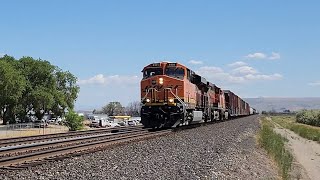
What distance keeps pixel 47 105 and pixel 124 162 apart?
62.1 metres

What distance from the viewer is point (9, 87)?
61.5m

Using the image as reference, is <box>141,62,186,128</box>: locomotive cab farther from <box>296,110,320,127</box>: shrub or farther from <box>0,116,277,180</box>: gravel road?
<box>296,110,320,127</box>: shrub

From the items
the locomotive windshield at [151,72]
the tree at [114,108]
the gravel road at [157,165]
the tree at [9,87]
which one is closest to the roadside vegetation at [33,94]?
the tree at [9,87]

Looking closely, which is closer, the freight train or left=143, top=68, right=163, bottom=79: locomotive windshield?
the freight train

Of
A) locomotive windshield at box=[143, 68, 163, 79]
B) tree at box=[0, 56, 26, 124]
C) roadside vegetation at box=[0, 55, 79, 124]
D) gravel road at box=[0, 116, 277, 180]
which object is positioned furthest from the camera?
roadside vegetation at box=[0, 55, 79, 124]

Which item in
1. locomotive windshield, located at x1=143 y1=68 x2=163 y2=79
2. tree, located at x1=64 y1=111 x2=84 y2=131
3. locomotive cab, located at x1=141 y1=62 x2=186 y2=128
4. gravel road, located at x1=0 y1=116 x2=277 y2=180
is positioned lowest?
gravel road, located at x1=0 y1=116 x2=277 y2=180

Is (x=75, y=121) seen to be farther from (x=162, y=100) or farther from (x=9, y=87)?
(x=9, y=87)

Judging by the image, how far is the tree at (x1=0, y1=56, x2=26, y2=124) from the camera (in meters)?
59.9

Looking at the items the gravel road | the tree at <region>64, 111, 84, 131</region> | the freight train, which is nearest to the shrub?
the tree at <region>64, 111, 84, 131</region>

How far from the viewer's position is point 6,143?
61.4ft

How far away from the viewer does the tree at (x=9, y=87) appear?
59.9m

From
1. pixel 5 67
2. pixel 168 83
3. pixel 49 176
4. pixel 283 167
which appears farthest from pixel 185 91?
pixel 5 67

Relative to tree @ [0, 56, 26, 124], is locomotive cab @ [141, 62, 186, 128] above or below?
below

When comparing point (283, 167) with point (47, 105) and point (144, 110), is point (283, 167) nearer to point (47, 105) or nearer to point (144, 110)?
point (144, 110)
